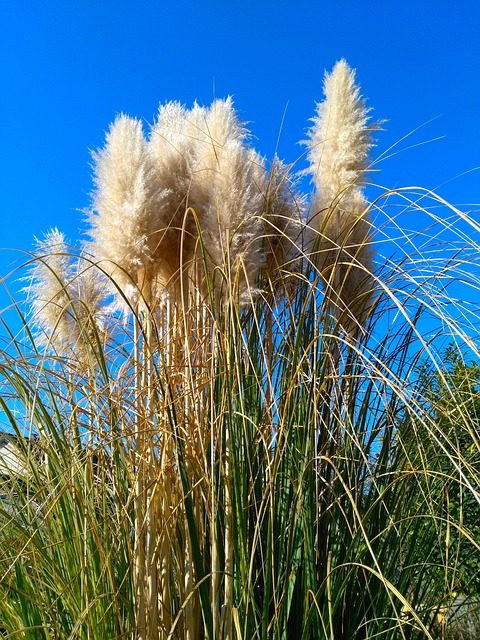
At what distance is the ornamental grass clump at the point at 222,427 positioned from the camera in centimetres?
180

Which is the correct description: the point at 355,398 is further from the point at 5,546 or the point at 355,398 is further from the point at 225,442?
the point at 5,546

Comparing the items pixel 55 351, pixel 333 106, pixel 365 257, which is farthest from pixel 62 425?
pixel 333 106

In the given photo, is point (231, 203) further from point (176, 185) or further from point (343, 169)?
point (343, 169)

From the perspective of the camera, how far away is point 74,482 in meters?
2.01

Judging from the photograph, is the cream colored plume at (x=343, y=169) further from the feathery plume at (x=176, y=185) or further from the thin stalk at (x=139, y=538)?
the thin stalk at (x=139, y=538)

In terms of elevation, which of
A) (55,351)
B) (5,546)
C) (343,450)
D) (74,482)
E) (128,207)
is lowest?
(5,546)

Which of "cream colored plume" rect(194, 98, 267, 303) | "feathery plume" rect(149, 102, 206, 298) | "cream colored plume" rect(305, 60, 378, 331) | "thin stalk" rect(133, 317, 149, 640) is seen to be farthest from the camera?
"cream colored plume" rect(305, 60, 378, 331)

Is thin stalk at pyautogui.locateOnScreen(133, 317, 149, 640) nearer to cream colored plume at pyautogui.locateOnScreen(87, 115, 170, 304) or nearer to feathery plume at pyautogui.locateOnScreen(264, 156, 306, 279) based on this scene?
cream colored plume at pyautogui.locateOnScreen(87, 115, 170, 304)

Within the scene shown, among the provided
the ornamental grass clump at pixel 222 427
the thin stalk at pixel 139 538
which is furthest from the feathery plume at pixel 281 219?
the thin stalk at pixel 139 538

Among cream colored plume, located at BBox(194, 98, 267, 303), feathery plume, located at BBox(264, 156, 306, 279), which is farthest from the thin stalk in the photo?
feathery plume, located at BBox(264, 156, 306, 279)

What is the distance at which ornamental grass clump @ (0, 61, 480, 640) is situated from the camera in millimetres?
1798

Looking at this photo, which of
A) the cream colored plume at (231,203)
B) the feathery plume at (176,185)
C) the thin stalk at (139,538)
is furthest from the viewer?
the feathery plume at (176,185)

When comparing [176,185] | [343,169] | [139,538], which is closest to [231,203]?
[176,185]

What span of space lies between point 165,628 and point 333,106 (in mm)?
2048
